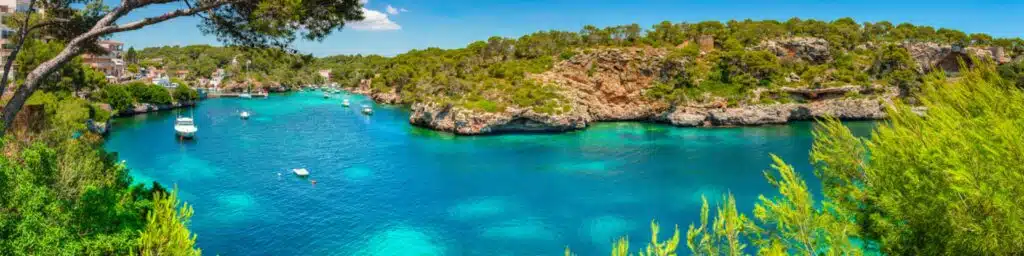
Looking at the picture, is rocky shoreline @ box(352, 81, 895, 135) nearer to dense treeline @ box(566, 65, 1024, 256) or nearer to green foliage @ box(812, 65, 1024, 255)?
green foliage @ box(812, 65, 1024, 255)

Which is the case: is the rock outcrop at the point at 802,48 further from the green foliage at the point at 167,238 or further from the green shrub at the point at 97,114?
the green foliage at the point at 167,238

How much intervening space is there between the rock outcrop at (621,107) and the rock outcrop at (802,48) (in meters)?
10.9

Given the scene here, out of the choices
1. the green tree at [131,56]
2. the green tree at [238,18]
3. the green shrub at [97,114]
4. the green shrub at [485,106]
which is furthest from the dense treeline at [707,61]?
the green tree at [131,56]

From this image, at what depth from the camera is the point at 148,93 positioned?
67.0 metres

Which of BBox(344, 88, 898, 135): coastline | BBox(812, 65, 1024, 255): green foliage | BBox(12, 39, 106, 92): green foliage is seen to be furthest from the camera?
BBox(344, 88, 898, 135): coastline

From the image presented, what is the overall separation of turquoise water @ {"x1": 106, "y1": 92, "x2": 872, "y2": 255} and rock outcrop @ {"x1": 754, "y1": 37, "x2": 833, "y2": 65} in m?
15.5

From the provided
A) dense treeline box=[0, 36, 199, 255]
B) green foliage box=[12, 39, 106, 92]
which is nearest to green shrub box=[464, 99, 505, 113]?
green foliage box=[12, 39, 106, 92]

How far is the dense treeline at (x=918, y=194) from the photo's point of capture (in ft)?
26.1

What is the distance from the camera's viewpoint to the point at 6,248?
816 cm

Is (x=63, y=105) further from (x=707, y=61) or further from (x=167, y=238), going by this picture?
(x=707, y=61)

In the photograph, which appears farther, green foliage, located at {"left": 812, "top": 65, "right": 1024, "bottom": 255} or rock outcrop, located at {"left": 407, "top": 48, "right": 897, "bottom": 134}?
rock outcrop, located at {"left": 407, "top": 48, "right": 897, "bottom": 134}

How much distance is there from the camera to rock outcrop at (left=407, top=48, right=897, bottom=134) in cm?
5394

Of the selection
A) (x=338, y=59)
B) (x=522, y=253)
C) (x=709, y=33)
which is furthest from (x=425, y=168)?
(x=338, y=59)

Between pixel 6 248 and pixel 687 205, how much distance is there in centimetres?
2682
